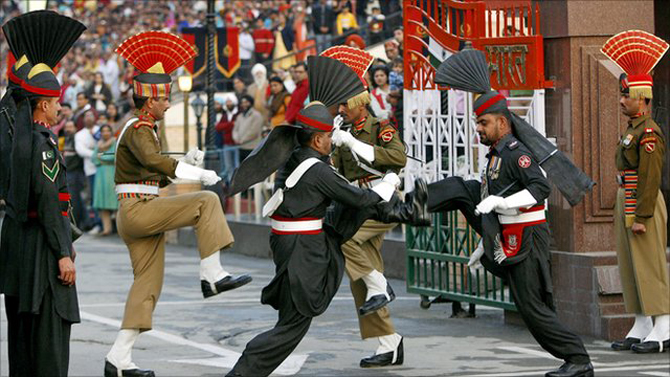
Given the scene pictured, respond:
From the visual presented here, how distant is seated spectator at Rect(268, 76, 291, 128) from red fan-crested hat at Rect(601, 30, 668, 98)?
34.9ft

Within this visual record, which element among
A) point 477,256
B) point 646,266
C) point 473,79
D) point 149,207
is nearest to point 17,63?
point 149,207

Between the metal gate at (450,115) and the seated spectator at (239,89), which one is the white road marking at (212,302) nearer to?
the metal gate at (450,115)

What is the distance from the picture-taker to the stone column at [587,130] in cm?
1237

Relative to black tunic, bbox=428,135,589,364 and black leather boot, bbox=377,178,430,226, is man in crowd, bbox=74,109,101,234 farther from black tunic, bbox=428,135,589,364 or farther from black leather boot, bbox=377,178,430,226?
black leather boot, bbox=377,178,430,226

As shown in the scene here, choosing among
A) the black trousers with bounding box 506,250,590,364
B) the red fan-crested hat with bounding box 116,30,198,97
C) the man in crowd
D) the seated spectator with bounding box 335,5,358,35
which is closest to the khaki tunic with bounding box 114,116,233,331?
the red fan-crested hat with bounding box 116,30,198,97

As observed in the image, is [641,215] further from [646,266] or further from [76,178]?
[76,178]

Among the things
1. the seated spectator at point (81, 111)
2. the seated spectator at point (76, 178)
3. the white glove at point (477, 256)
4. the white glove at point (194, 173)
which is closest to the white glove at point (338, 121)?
the white glove at point (194, 173)

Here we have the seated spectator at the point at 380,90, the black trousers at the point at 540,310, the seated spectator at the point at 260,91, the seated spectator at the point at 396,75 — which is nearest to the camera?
the black trousers at the point at 540,310

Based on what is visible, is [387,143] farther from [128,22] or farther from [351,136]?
[128,22]

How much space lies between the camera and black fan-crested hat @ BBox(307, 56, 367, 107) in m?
9.89

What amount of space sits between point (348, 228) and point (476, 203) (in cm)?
104

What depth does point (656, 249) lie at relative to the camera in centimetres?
1197

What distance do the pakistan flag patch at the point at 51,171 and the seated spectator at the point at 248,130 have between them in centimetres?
1331

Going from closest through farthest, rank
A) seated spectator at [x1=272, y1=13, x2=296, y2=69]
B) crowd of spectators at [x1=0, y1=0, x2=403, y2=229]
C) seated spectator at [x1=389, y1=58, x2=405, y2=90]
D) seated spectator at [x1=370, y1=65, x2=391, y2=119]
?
1. seated spectator at [x1=389, y1=58, x2=405, y2=90]
2. seated spectator at [x1=370, y1=65, x2=391, y2=119]
3. crowd of spectators at [x1=0, y1=0, x2=403, y2=229]
4. seated spectator at [x1=272, y1=13, x2=296, y2=69]
